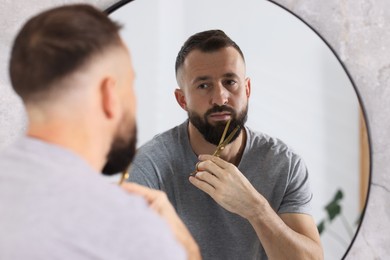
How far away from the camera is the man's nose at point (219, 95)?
1123 mm

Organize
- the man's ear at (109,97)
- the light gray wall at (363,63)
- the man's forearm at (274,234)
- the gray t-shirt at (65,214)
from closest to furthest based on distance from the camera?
the gray t-shirt at (65,214) → the man's ear at (109,97) → the man's forearm at (274,234) → the light gray wall at (363,63)

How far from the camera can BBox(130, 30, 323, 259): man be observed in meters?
1.11

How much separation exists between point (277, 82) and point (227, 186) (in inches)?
7.9

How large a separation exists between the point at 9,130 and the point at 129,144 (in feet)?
1.67

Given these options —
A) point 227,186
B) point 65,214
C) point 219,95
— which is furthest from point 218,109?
point 65,214

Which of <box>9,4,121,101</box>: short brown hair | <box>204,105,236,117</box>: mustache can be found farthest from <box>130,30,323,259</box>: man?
<box>9,4,121,101</box>: short brown hair

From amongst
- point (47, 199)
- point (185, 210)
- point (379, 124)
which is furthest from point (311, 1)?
point (47, 199)

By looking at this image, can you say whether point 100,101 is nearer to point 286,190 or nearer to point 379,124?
point 286,190

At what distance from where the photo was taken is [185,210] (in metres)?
1.12

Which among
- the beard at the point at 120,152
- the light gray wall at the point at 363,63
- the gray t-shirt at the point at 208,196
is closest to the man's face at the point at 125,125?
the beard at the point at 120,152

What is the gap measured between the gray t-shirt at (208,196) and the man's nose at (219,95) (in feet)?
0.21

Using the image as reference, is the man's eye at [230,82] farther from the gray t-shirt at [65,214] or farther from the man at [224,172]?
the gray t-shirt at [65,214]

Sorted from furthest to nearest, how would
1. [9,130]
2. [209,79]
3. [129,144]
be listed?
[9,130] < [209,79] < [129,144]

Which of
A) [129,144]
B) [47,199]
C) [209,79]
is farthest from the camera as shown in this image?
[209,79]
